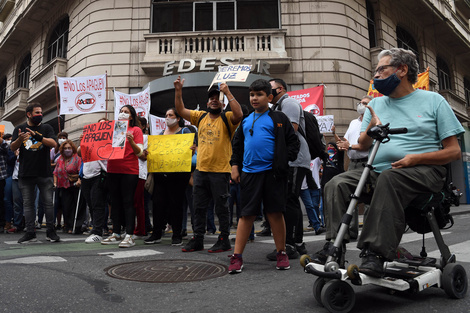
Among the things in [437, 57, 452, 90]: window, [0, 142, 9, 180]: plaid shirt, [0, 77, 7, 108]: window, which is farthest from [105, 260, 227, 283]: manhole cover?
[0, 77, 7, 108]: window

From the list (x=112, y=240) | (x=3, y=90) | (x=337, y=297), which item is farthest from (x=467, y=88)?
(x=3, y=90)

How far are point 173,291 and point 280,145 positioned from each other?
156 cm

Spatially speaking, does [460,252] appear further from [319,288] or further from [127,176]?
[127,176]

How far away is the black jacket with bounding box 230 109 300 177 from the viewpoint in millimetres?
3416

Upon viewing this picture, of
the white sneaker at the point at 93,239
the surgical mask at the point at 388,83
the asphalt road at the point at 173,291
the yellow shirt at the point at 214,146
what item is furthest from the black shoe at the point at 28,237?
the surgical mask at the point at 388,83

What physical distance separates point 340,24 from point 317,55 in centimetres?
161

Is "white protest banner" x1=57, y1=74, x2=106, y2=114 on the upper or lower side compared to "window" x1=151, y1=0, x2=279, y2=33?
lower

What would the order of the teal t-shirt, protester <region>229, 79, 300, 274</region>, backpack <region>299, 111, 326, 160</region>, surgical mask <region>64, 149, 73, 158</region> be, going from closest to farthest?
the teal t-shirt → protester <region>229, 79, 300, 274</region> → backpack <region>299, 111, 326, 160</region> → surgical mask <region>64, 149, 73, 158</region>

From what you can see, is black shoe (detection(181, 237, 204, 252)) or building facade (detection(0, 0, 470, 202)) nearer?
black shoe (detection(181, 237, 204, 252))

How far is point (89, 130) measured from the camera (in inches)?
227

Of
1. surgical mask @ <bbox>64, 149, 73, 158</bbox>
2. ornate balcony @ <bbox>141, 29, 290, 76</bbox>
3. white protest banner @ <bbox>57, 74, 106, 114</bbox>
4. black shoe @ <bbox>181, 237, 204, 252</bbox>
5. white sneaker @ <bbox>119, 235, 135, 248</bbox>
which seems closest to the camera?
black shoe @ <bbox>181, 237, 204, 252</bbox>

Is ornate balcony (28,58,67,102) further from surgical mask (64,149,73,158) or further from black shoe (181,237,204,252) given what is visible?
black shoe (181,237,204,252)

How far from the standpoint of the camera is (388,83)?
259 centimetres

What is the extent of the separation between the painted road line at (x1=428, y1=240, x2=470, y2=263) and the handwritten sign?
3.91 meters
